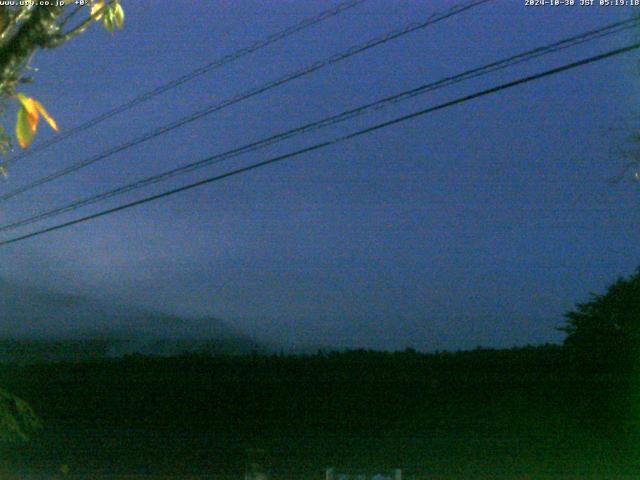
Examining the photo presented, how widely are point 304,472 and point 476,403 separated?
661 centimetres

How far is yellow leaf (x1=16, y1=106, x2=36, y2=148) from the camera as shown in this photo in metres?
3.13

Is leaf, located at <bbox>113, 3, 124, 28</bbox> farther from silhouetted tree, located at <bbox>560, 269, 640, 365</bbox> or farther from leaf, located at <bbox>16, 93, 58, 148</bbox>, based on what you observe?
silhouetted tree, located at <bbox>560, 269, 640, 365</bbox>

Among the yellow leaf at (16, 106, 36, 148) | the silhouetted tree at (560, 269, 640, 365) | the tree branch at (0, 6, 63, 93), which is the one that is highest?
the silhouetted tree at (560, 269, 640, 365)

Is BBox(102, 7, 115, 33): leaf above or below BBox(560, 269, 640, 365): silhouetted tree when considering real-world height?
below

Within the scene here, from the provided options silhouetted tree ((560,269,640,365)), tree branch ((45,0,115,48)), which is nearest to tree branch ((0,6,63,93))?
tree branch ((45,0,115,48))

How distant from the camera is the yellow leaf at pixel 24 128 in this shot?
10.3ft

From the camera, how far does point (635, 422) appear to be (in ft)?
77.3

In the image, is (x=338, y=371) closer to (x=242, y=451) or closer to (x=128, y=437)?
(x=242, y=451)

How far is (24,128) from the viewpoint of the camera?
3.14 m

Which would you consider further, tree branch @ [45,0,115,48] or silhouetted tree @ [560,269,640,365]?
silhouetted tree @ [560,269,640,365]

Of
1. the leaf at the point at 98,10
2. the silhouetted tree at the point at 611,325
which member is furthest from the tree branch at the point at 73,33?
the silhouetted tree at the point at 611,325

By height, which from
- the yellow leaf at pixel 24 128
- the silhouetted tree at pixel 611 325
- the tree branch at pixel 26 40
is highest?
the silhouetted tree at pixel 611 325

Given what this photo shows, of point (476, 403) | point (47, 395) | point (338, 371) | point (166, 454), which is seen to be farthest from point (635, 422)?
point (47, 395)

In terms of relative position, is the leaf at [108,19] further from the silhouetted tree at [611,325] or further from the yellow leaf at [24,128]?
the silhouetted tree at [611,325]
